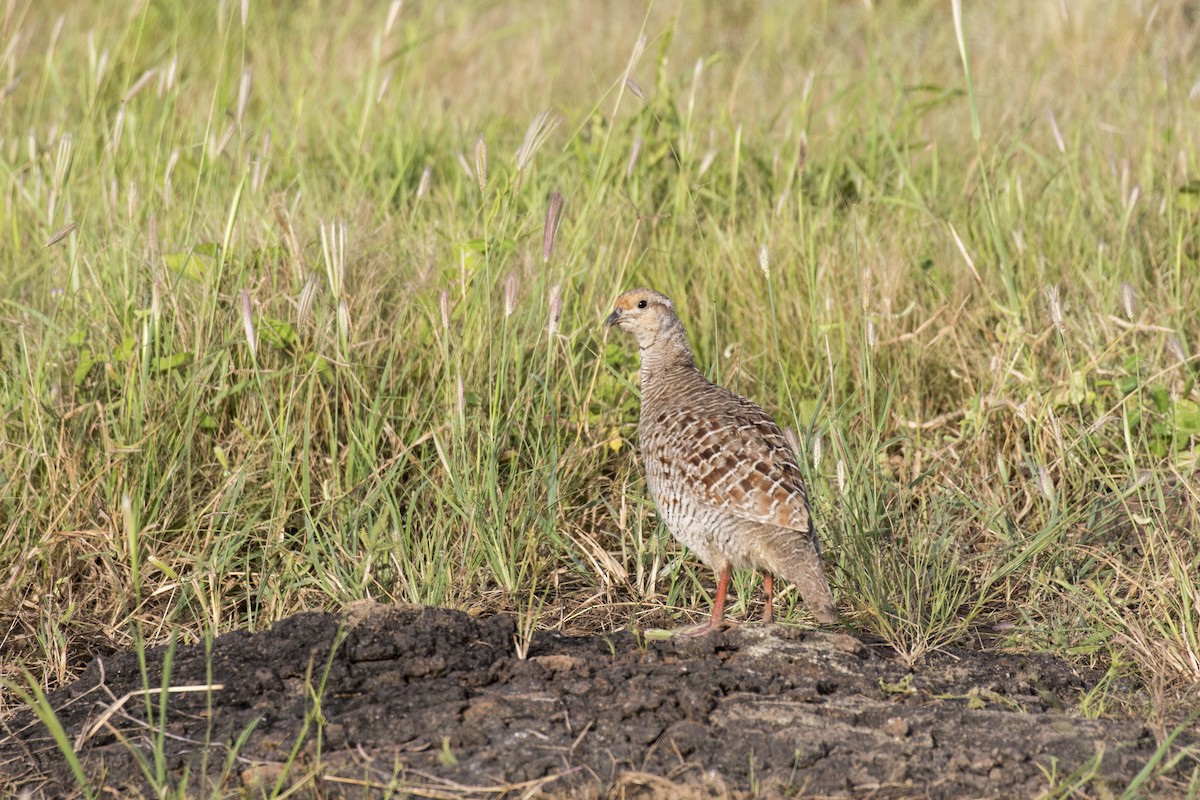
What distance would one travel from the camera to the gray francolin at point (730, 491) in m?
3.69

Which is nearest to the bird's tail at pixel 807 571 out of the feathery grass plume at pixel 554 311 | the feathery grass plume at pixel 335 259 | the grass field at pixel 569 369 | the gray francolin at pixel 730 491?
the gray francolin at pixel 730 491

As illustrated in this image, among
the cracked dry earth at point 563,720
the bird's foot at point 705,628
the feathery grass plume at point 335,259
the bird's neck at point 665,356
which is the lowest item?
the bird's foot at point 705,628

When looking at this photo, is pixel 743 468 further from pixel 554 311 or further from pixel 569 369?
pixel 569 369

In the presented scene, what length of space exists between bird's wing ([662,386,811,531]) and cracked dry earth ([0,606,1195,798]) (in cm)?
35

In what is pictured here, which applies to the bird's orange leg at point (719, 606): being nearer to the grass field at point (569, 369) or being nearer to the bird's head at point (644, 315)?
the grass field at point (569, 369)

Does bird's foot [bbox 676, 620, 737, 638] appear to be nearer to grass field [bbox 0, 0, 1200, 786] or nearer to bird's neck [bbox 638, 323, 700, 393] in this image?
grass field [bbox 0, 0, 1200, 786]

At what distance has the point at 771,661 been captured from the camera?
3.50 meters

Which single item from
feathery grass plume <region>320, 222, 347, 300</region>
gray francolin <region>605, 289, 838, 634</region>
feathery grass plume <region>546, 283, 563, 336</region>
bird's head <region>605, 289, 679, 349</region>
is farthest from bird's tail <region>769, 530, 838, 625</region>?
feathery grass plume <region>320, 222, 347, 300</region>

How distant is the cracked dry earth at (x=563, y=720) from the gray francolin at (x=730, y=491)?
21cm

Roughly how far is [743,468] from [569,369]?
2.82ft

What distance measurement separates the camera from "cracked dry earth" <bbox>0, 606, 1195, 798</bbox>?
2.94 metres

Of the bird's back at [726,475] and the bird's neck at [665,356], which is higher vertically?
the bird's neck at [665,356]

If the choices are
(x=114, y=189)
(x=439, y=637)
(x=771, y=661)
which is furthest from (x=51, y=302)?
(x=771, y=661)

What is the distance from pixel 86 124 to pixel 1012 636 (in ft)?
12.5
